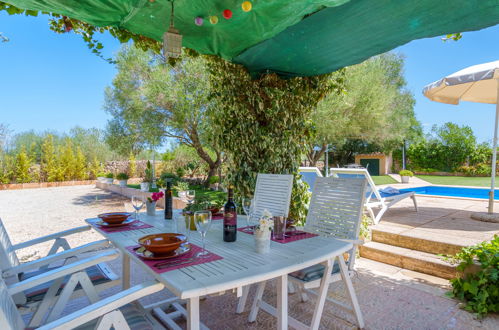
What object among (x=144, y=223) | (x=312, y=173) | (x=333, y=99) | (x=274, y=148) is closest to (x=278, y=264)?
(x=144, y=223)

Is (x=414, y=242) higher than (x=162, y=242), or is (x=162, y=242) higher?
(x=162, y=242)

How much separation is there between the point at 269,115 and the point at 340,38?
121 cm

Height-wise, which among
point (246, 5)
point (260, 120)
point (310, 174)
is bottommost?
point (310, 174)

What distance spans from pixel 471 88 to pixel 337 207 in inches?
175

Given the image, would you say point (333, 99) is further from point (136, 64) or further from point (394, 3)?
point (394, 3)

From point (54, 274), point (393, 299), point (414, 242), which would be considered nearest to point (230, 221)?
point (54, 274)

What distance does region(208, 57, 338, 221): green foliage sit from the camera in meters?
3.38

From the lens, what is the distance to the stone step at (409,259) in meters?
2.91

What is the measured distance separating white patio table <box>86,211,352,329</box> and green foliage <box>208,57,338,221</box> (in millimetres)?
1587

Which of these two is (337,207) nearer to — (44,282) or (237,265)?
(237,265)

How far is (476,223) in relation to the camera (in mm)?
4129

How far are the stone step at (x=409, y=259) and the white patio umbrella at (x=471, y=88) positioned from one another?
2281 millimetres

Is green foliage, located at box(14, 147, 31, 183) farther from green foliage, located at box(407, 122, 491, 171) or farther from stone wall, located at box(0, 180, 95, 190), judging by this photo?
green foliage, located at box(407, 122, 491, 171)

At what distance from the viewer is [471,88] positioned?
4934 millimetres
